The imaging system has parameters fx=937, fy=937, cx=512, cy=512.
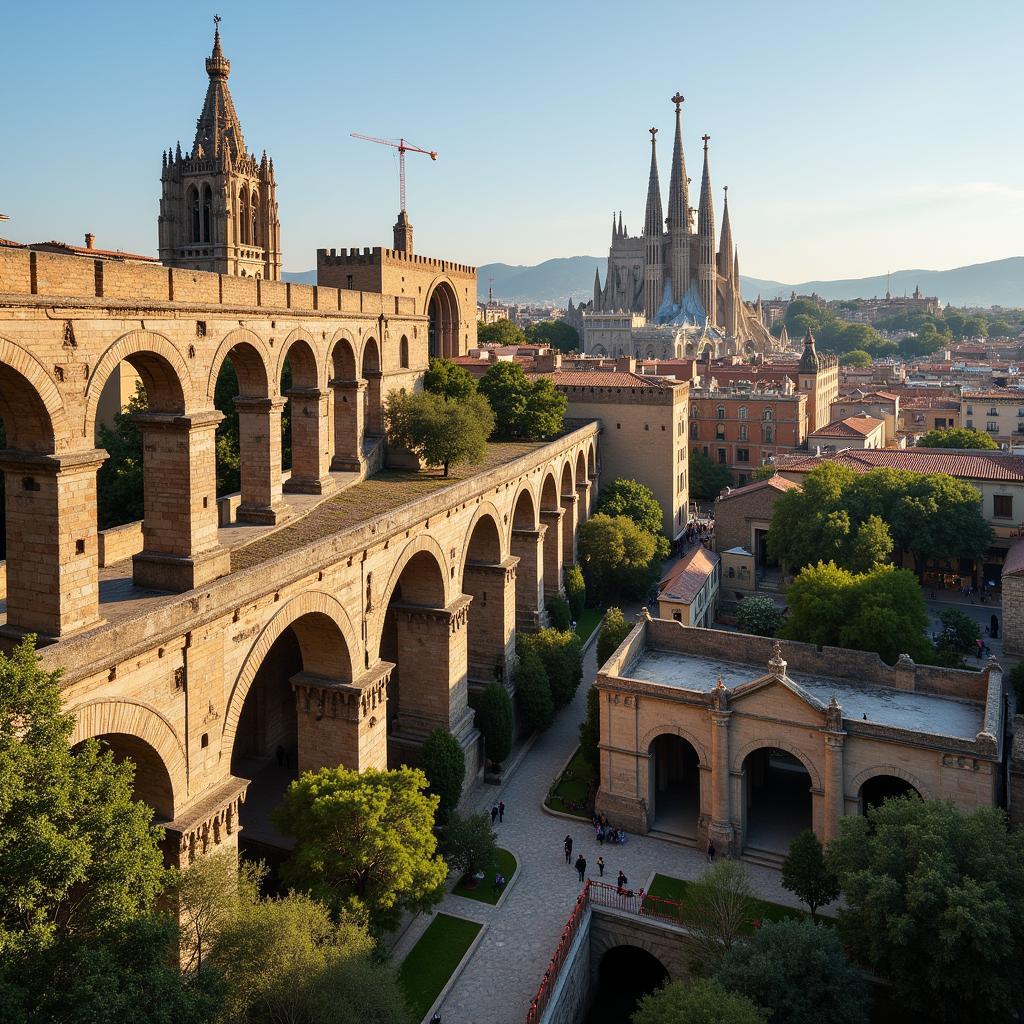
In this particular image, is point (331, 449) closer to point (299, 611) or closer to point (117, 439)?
point (117, 439)

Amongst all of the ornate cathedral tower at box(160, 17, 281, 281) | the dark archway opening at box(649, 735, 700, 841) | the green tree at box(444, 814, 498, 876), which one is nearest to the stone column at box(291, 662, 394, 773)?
the green tree at box(444, 814, 498, 876)

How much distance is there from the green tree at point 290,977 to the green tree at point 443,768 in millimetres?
10795

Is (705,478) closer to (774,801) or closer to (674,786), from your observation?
(674,786)

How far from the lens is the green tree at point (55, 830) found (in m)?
12.3

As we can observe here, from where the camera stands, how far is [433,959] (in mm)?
23703

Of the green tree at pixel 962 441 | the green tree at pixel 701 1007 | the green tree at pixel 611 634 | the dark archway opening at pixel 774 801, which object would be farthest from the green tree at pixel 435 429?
the green tree at pixel 962 441

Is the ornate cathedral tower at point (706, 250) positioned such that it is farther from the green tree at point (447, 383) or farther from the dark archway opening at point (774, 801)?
the dark archway opening at point (774, 801)

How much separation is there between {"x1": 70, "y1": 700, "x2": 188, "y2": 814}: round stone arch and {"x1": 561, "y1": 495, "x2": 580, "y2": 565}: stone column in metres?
34.2

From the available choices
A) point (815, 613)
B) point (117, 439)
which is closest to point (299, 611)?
point (117, 439)

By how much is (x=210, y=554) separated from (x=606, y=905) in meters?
14.2

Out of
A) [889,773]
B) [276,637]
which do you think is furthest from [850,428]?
[276,637]

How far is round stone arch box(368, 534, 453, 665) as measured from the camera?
85.6ft

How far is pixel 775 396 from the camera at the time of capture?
248ft

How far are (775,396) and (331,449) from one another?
163ft
